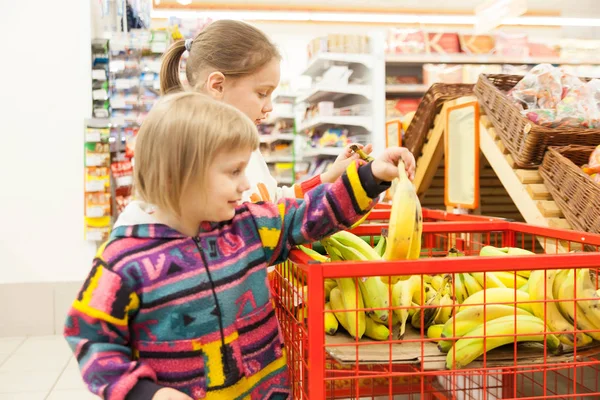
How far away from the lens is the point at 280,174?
676 centimetres

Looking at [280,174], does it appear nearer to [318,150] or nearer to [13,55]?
[318,150]

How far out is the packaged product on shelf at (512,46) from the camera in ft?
22.7

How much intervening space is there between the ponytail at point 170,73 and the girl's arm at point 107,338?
26.2 inches

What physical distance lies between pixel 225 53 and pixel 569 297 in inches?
39.9

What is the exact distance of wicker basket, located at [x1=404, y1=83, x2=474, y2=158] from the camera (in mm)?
3383

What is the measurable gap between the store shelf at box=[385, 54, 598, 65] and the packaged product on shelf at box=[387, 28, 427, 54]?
0.12 metres

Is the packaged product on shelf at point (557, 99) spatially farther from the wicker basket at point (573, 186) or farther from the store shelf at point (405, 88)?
the store shelf at point (405, 88)

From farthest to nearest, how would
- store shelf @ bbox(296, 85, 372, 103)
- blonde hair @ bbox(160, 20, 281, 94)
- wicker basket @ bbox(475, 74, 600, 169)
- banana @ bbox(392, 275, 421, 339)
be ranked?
store shelf @ bbox(296, 85, 372, 103), wicker basket @ bbox(475, 74, 600, 169), blonde hair @ bbox(160, 20, 281, 94), banana @ bbox(392, 275, 421, 339)

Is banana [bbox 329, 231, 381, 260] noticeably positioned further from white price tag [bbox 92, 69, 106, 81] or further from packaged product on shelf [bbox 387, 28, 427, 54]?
packaged product on shelf [bbox 387, 28, 427, 54]

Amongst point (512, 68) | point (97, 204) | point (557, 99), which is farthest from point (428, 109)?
point (512, 68)

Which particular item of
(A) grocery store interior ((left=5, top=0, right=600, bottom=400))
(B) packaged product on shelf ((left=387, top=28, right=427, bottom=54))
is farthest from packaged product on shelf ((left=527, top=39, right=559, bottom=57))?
(B) packaged product on shelf ((left=387, top=28, right=427, bottom=54))

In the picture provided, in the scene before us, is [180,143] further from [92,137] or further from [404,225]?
[92,137]

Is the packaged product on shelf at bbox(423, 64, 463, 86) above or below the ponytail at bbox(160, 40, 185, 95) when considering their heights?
above

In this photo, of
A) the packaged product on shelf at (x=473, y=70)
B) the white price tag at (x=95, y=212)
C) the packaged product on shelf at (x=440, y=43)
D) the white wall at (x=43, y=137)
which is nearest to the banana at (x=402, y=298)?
the white price tag at (x=95, y=212)
